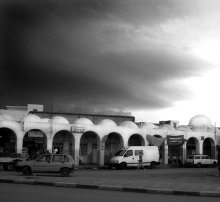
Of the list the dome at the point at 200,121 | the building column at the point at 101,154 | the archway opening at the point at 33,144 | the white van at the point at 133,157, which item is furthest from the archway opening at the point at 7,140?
the dome at the point at 200,121

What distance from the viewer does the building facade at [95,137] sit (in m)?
36.2

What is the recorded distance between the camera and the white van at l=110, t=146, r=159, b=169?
3450 centimetres

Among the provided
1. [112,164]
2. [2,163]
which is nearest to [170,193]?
[2,163]

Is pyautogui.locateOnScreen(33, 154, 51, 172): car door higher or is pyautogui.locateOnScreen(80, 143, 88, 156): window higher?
pyautogui.locateOnScreen(80, 143, 88, 156): window

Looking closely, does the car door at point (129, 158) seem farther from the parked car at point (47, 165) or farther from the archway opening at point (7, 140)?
the parked car at point (47, 165)

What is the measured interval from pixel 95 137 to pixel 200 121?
54.6 feet

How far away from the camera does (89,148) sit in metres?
42.5

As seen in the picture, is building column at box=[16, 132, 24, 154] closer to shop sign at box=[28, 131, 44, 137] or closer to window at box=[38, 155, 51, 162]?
shop sign at box=[28, 131, 44, 137]

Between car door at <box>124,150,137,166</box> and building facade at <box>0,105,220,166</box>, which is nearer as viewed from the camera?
car door at <box>124,150,137,166</box>

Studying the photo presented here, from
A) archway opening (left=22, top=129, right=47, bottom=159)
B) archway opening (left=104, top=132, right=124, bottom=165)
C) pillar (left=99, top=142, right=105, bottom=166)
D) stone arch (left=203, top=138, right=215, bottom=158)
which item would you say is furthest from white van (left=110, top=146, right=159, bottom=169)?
stone arch (left=203, top=138, right=215, bottom=158)

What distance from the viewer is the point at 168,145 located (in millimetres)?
44812

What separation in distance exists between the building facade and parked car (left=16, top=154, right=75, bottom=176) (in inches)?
424

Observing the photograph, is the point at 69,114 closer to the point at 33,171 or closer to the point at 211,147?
the point at 211,147

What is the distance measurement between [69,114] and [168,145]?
15.2 metres
